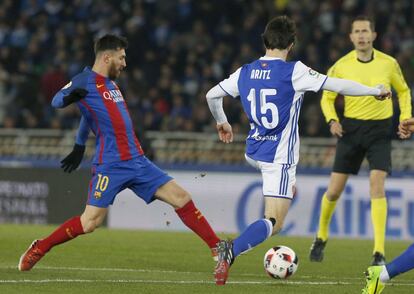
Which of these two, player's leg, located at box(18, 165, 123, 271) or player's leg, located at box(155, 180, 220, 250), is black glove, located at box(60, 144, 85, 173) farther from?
player's leg, located at box(155, 180, 220, 250)

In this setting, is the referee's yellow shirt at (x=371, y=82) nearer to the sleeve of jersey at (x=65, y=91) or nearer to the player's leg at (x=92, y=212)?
the player's leg at (x=92, y=212)

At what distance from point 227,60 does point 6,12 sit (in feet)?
15.2

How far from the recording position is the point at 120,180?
1005 centimetres

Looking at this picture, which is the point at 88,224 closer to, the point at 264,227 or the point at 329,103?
the point at 264,227

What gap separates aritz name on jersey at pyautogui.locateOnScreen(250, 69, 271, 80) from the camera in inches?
380

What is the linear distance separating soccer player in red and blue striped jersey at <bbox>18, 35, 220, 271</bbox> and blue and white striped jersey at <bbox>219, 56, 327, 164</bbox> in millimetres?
934

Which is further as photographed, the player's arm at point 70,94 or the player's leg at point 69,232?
the player's leg at point 69,232

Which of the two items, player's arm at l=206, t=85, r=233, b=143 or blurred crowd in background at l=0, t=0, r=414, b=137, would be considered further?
blurred crowd in background at l=0, t=0, r=414, b=137

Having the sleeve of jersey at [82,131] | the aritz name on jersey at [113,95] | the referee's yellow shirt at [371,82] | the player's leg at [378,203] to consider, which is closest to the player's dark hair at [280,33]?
the aritz name on jersey at [113,95]

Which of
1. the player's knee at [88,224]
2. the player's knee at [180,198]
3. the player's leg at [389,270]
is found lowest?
the player's leg at [389,270]

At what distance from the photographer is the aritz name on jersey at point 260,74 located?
9.66 meters

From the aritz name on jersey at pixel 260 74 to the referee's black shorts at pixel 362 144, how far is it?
2.61m

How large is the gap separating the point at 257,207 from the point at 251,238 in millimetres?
8669

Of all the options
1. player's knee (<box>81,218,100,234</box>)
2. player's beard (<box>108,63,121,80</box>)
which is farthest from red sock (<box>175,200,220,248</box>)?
player's beard (<box>108,63,121,80</box>)
